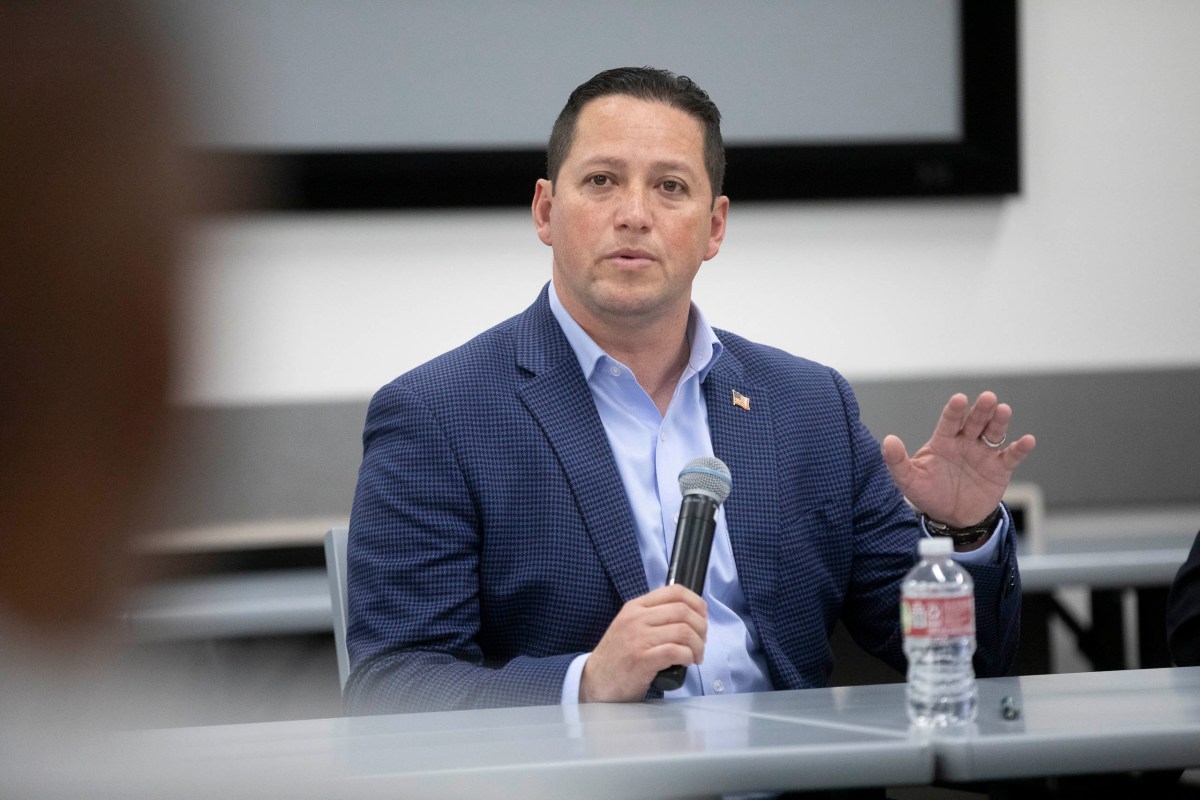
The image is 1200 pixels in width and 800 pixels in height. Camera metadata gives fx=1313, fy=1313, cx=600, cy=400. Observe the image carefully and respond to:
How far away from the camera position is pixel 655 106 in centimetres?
189

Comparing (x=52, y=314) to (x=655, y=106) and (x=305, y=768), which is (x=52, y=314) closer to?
(x=305, y=768)

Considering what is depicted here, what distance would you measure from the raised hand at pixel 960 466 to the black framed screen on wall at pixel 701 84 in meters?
1.97

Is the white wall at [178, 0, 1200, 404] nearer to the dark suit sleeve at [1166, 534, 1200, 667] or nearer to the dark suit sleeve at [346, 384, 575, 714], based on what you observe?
the dark suit sleeve at [346, 384, 575, 714]

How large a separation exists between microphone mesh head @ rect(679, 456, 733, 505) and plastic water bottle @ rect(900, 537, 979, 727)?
24 centimetres

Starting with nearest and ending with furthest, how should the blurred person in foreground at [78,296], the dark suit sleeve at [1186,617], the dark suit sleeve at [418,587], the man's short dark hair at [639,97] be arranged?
the blurred person in foreground at [78,296] → the dark suit sleeve at [418,587] → the dark suit sleeve at [1186,617] → the man's short dark hair at [639,97]

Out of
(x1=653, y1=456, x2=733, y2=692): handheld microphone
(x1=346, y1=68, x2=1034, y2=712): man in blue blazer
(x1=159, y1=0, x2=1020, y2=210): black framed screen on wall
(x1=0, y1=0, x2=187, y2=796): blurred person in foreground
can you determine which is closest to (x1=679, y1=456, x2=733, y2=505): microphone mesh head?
(x1=653, y1=456, x2=733, y2=692): handheld microphone

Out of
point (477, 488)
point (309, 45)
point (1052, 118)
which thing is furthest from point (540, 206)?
point (1052, 118)

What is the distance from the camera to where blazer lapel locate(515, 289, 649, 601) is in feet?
5.50

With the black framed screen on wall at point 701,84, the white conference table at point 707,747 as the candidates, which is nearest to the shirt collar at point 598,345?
the white conference table at point 707,747

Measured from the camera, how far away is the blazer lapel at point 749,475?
5.71 ft

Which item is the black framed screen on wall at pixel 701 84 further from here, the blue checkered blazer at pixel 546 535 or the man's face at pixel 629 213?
the blue checkered blazer at pixel 546 535

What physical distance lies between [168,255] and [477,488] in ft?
4.78

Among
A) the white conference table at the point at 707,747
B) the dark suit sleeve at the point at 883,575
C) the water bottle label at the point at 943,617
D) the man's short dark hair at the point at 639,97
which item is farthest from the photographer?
the man's short dark hair at the point at 639,97

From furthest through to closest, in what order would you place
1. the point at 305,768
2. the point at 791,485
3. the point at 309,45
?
1. the point at 309,45
2. the point at 791,485
3. the point at 305,768
